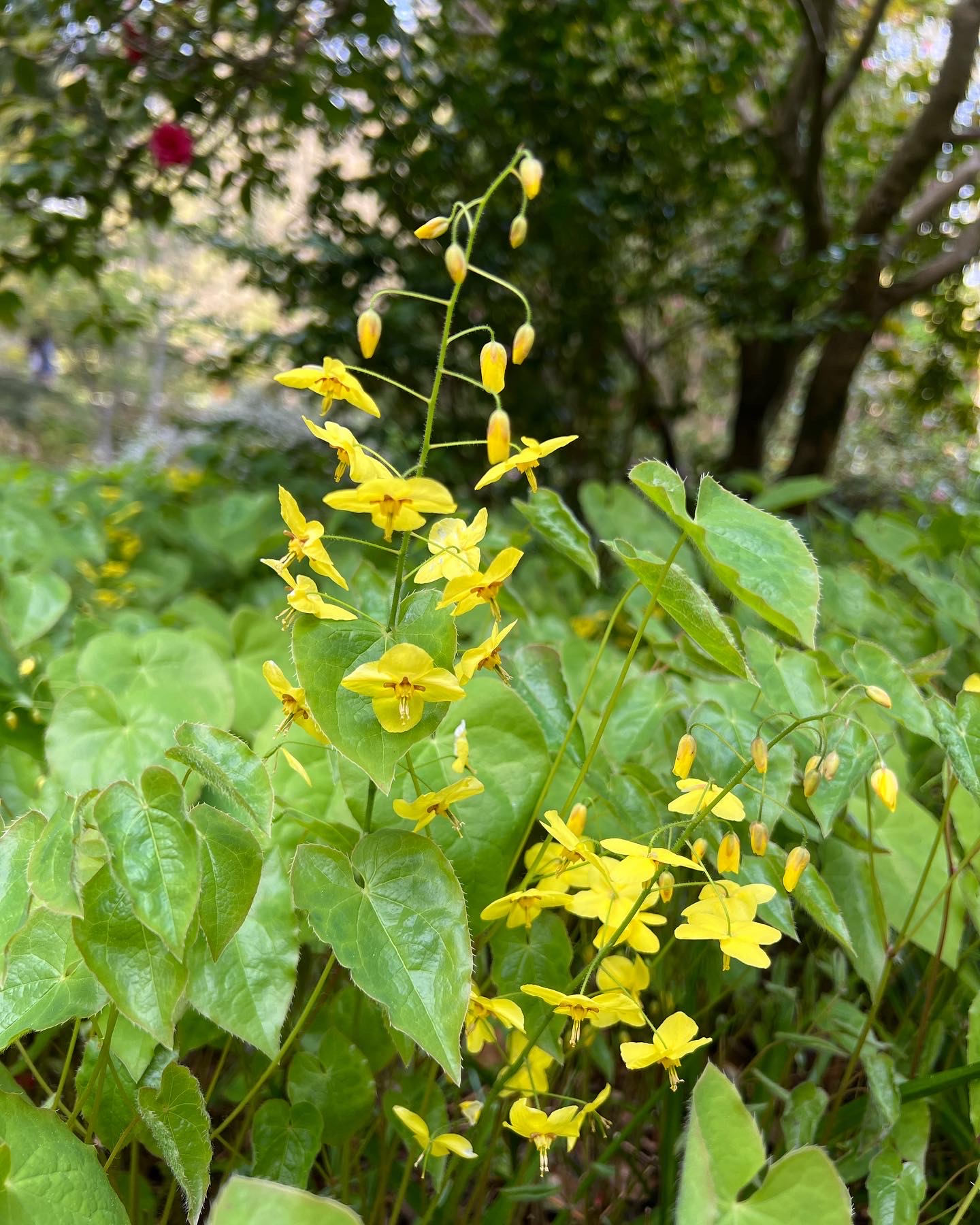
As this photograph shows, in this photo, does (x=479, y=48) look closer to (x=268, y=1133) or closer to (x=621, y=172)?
(x=621, y=172)

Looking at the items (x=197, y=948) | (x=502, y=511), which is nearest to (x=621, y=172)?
(x=502, y=511)

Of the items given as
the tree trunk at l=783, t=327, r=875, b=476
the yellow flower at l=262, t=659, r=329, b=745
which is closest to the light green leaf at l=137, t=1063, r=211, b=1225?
the yellow flower at l=262, t=659, r=329, b=745

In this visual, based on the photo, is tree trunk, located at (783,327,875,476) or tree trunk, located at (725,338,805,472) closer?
tree trunk, located at (783,327,875,476)

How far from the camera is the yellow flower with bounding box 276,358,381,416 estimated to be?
1.71ft

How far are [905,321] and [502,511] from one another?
431 cm

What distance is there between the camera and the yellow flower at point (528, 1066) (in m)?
0.63

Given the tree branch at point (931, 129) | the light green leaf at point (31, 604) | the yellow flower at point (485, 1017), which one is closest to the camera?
the yellow flower at point (485, 1017)

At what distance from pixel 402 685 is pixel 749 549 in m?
0.22

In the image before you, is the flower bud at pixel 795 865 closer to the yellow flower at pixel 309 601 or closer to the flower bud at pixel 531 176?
the yellow flower at pixel 309 601

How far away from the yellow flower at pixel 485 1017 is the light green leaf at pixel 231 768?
172 millimetres

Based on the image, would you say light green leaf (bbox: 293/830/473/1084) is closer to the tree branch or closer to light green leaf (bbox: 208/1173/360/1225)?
light green leaf (bbox: 208/1173/360/1225)

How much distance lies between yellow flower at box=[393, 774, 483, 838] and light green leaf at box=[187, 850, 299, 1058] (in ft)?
0.33

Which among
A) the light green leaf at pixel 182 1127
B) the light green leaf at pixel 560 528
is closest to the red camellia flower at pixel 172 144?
the light green leaf at pixel 560 528

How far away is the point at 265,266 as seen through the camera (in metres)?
2.60
